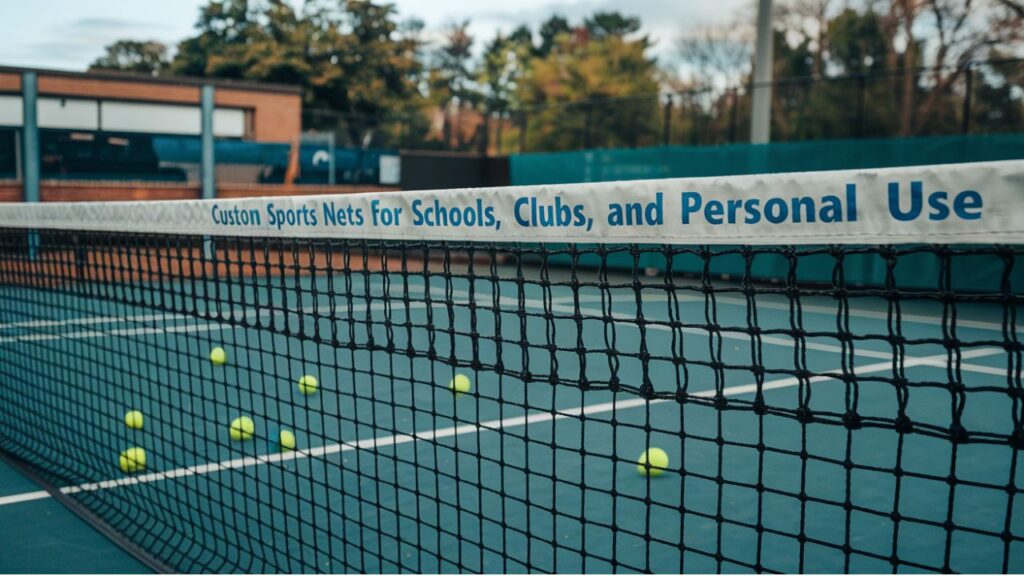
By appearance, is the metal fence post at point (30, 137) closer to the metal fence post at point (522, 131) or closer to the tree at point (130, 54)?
the metal fence post at point (522, 131)

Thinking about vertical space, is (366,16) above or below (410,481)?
above

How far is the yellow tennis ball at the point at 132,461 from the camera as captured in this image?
434 cm

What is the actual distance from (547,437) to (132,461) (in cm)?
210

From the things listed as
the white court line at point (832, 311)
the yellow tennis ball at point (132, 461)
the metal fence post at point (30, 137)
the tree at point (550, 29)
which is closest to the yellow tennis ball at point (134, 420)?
the yellow tennis ball at point (132, 461)

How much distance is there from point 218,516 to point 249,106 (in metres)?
19.5

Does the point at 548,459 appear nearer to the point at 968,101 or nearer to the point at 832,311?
the point at 832,311

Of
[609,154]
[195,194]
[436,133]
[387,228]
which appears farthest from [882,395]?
[436,133]

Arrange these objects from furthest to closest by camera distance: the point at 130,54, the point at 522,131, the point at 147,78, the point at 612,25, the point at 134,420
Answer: the point at 130,54, the point at 612,25, the point at 147,78, the point at 522,131, the point at 134,420

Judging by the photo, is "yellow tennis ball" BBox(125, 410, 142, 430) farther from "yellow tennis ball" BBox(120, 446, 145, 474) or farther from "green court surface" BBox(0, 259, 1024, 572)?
"yellow tennis ball" BBox(120, 446, 145, 474)

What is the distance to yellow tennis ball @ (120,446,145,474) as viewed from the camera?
434 cm

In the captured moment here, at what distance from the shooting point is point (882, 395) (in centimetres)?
624

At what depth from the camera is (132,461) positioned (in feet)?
14.3

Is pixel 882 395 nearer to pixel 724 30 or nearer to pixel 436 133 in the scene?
pixel 436 133

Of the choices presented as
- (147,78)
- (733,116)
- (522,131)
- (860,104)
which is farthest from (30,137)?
(860,104)
